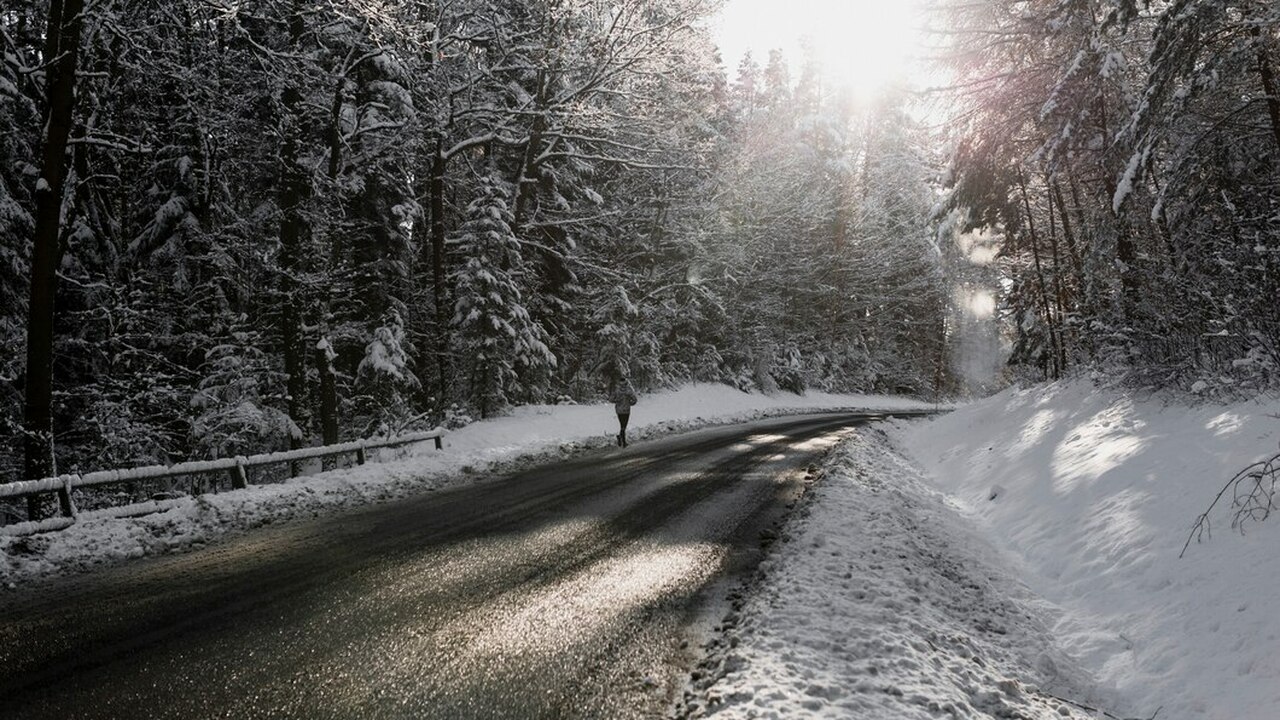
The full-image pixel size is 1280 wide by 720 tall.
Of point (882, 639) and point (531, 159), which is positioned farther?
point (531, 159)

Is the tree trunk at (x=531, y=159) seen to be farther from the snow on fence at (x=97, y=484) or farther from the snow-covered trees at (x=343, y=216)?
the snow on fence at (x=97, y=484)

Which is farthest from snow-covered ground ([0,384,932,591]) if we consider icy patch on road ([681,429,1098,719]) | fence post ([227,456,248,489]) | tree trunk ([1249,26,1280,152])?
tree trunk ([1249,26,1280,152])

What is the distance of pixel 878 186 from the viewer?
42.8m

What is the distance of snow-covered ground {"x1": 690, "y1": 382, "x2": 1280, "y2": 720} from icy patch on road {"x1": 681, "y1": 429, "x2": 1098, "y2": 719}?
15mm

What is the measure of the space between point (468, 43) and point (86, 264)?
462 inches

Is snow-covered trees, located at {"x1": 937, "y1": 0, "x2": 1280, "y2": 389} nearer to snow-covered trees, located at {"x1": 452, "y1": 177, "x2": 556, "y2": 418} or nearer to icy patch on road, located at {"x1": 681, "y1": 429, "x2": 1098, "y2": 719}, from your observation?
icy patch on road, located at {"x1": 681, "y1": 429, "x2": 1098, "y2": 719}

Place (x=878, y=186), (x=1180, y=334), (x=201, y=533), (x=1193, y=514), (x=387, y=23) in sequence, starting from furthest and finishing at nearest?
(x=878, y=186)
(x=387, y=23)
(x=1180, y=334)
(x=201, y=533)
(x=1193, y=514)

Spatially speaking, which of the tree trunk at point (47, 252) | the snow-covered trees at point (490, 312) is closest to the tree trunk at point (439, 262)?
the snow-covered trees at point (490, 312)

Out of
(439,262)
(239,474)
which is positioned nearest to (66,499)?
(239,474)

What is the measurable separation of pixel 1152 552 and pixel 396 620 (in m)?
6.14

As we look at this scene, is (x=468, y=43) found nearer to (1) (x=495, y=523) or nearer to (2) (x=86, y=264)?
(2) (x=86, y=264)

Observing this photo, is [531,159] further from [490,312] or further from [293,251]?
[293,251]

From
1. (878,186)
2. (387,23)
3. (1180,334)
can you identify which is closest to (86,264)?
(387,23)

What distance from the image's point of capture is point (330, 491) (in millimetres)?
9203
